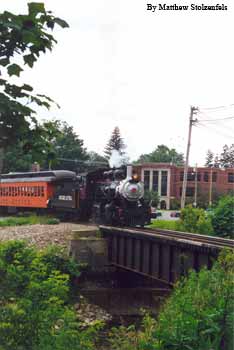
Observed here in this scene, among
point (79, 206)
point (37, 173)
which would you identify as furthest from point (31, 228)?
point (37, 173)

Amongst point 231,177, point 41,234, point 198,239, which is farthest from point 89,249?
point 231,177

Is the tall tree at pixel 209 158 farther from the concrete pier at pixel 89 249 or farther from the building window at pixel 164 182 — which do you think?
the concrete pier at pixel 89 249

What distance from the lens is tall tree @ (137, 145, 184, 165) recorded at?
100 metres

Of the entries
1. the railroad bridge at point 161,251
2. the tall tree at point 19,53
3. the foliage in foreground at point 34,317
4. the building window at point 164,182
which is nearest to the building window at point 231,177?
the building window at point 164,182

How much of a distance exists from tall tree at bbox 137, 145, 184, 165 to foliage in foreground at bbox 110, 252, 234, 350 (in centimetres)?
9271

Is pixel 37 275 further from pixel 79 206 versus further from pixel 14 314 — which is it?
pixel 79 206

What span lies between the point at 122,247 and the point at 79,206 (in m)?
6.20

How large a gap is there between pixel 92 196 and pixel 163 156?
259ft

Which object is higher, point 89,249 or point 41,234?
point 41,234

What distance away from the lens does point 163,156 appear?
3999 inches

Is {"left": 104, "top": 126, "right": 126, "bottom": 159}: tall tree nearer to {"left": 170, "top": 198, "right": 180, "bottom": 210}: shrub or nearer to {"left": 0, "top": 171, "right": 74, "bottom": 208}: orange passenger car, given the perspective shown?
{"left": 0, "top": 171, "right": 74, "bottom": 208}: orange passenger car

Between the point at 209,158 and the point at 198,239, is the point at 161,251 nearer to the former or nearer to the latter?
the point at 198,239

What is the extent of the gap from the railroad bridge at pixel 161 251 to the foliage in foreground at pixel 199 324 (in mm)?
5502

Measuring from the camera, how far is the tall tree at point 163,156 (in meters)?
100
